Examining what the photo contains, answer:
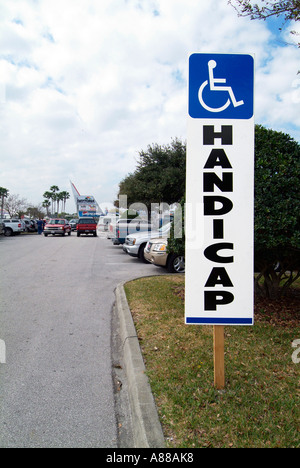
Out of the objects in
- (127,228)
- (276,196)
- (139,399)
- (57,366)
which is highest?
(276,196)

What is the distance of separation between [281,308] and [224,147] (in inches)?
147

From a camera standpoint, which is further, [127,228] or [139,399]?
[127,228]

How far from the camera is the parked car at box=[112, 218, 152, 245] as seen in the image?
15.6 m

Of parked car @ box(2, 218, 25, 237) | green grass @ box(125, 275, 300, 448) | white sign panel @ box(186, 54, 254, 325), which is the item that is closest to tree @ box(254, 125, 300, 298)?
green grass @ box(125, 275, 300, 448)

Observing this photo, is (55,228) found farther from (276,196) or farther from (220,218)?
(220,218)

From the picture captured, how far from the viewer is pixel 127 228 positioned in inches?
633

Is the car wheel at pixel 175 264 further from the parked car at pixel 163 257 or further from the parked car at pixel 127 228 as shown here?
the parked car at pixel 127 228

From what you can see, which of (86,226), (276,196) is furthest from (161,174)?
(276,196)

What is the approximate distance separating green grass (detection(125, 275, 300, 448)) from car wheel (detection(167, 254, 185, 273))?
497 cm

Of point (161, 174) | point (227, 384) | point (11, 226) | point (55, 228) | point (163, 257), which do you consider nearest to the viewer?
point (227, 384)

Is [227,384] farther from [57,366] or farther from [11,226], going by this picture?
[11,226]

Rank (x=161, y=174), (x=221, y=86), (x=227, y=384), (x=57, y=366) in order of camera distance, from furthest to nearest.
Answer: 1. (x=161, y=174)
2. (x=57, y=366)
3. (x=227, y=384)
4. (x=221, y=86)

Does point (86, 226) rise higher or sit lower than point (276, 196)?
lower

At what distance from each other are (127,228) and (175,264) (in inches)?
226
